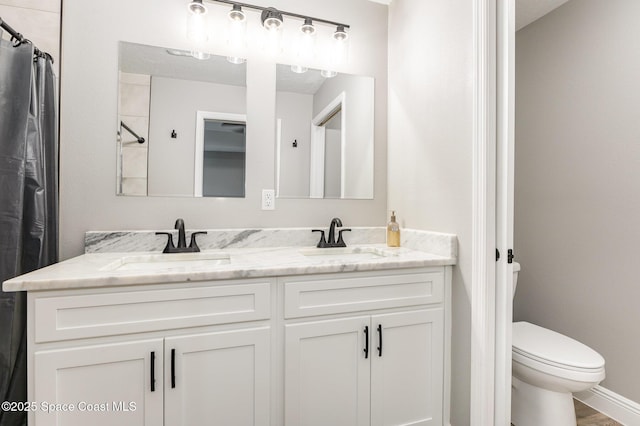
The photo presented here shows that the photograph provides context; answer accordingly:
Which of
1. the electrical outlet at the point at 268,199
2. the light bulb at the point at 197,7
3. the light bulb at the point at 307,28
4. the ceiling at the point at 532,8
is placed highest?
the ceiling at the point at 532,8

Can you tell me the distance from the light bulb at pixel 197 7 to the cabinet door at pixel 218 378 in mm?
1576

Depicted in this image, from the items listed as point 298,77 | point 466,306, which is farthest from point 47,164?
point 466,306

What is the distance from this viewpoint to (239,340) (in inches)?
46.4

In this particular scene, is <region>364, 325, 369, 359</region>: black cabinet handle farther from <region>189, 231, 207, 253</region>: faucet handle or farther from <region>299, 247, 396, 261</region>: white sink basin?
<region>189, 231, 207, 253</region>: faucet handle

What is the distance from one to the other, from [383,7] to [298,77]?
781mm

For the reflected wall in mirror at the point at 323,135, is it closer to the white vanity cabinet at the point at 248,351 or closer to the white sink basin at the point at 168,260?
the white sink basin at the point at 168,260

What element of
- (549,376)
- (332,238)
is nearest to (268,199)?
(332,238)

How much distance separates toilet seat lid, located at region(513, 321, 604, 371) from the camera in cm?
140

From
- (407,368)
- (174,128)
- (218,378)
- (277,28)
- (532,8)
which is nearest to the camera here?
(218,378)

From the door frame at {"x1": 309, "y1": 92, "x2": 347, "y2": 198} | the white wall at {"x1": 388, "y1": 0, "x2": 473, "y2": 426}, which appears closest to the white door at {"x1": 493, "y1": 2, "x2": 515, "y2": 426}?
the white wall at {"x1": 388, "y1": 0, "x2": 473, "y2": 426}

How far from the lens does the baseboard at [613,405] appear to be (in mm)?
1668

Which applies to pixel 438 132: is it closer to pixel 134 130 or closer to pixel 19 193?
pixel 134 130

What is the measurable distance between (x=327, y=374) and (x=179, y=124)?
1.42 metres

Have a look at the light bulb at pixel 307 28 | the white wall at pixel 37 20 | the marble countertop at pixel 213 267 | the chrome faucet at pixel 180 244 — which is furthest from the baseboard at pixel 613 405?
the white wall at pixel 37 20
